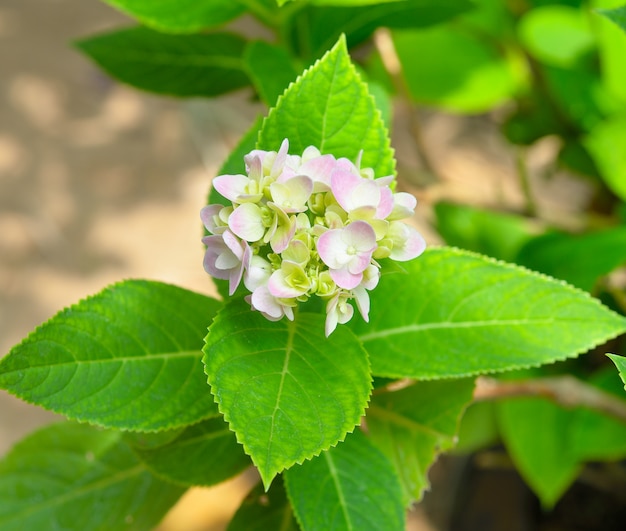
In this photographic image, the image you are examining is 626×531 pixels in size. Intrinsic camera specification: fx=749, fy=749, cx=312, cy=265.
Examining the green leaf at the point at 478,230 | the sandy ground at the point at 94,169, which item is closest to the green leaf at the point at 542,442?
the green leaf at the point at 478,230

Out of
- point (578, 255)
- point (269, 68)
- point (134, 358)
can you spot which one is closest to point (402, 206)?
point (134, 358)

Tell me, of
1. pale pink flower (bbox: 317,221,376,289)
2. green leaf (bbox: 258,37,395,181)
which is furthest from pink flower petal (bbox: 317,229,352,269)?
green leaf (bbox: 258,37,395,181)

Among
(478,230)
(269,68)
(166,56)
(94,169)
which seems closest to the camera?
(269,68)

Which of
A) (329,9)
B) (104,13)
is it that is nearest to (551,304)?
(329,9)

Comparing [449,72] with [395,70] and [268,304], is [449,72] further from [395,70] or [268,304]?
[268,304]

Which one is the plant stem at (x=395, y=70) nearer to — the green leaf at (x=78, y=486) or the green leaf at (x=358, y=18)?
the green leaf at (x=358, y=18)

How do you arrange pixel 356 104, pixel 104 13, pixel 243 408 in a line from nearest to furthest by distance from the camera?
pixel 243 408
pixel 356 104
pixel 104 13

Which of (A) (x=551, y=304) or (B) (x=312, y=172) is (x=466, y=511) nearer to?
(A) (x=551, y=304)
